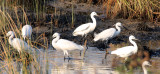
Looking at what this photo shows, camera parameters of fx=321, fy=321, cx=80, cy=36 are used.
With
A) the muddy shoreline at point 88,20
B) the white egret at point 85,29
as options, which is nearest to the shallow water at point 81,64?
the white egret at point 85,29

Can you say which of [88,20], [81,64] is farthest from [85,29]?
[81,64]

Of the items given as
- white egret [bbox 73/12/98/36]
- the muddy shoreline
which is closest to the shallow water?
white egret [bbox 73/12/98/36]

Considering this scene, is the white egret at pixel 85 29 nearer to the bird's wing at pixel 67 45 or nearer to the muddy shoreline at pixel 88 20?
the muddy shoreline at pixel 88 20

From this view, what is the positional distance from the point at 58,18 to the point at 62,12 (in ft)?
4.74

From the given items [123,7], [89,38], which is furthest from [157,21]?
[89,38]

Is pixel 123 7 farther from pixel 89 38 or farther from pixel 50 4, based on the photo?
pixel 50 4

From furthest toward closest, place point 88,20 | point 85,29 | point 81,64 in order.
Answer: point 88,20 < point 85,29 < point 81,64

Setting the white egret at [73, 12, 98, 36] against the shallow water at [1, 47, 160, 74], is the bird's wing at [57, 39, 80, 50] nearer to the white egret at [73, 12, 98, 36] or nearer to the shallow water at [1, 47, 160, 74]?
the shallow water at [1, 47, 160, 74]

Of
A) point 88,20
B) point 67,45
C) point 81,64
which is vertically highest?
point 88,20

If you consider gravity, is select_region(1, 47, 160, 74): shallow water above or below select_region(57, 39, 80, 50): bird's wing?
below

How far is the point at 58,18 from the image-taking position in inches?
568

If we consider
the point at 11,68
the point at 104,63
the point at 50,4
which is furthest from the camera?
the point at 50,4

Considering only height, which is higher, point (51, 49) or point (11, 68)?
point (11, 68)

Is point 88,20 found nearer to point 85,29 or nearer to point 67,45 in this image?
point 85,29
